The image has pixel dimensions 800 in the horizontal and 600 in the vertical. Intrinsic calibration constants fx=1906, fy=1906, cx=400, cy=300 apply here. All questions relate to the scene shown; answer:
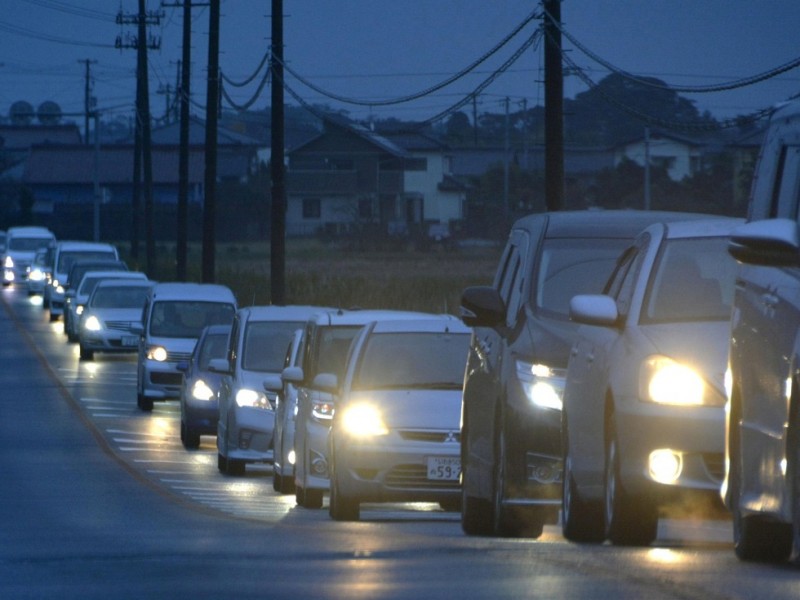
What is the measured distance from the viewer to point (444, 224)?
108 m

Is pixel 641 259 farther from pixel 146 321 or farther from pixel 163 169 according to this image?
pixel 163 169

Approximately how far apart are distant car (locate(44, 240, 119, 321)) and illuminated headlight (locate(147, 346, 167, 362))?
20.8 m

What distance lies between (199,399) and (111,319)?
14684 mm

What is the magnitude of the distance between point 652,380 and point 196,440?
16150 mm

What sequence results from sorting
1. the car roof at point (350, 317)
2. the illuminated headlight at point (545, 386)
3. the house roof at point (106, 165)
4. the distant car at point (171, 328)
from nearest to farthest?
the illuminated headlight at point (545, 386)
the car roof at point (350, 317)
the distant car at point (171, 328)
the house roof at point (106, 165)

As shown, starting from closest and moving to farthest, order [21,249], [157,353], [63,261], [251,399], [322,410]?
[322,410] → [251,399] → [157,353] → [63,261] → [21,249]

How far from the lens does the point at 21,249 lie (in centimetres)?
7238

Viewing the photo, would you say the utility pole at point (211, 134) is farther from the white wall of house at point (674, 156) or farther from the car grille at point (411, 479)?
the white wall of house at point (674, 156)

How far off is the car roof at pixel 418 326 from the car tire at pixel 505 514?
4.80 meters

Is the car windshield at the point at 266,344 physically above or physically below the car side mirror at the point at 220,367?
above

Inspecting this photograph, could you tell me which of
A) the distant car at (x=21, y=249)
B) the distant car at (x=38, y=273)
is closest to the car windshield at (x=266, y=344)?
the distant car at (x=38, y=273)

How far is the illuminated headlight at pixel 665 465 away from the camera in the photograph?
28.8 ft

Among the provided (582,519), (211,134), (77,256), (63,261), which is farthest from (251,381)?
(77,256)

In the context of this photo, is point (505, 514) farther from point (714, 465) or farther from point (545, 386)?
point (714, 465)
